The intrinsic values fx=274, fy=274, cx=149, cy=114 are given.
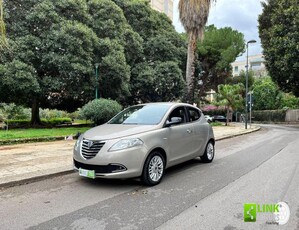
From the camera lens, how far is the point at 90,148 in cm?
533

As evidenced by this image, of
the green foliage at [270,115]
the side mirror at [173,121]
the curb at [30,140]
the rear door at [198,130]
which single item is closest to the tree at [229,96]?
the green foliage at [270,115]

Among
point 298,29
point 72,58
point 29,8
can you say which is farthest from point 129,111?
point 298,29

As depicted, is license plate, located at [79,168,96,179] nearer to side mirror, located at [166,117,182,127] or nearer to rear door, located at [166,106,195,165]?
rear door, located at [166,106,195,165]

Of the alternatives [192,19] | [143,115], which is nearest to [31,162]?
[143,115]

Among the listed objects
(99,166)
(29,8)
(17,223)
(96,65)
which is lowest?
(17,223)

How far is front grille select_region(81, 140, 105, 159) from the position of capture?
17.2 ft

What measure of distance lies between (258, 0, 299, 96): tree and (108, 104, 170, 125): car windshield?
19.7m

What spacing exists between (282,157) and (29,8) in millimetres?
16355

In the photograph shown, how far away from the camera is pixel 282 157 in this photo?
905cm

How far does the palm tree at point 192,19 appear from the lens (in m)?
15.8

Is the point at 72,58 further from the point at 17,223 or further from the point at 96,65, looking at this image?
the point at 17,223

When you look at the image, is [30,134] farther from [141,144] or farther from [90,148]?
[141,144]

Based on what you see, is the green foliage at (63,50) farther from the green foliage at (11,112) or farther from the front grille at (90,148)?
the front grille at (90,148)

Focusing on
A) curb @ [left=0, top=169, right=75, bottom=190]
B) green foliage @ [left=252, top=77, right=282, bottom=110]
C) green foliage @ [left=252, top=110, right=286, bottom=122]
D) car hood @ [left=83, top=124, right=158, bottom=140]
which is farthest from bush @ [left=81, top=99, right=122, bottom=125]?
green foliage @ [left=252, top=77, right=282, bottom=110]
